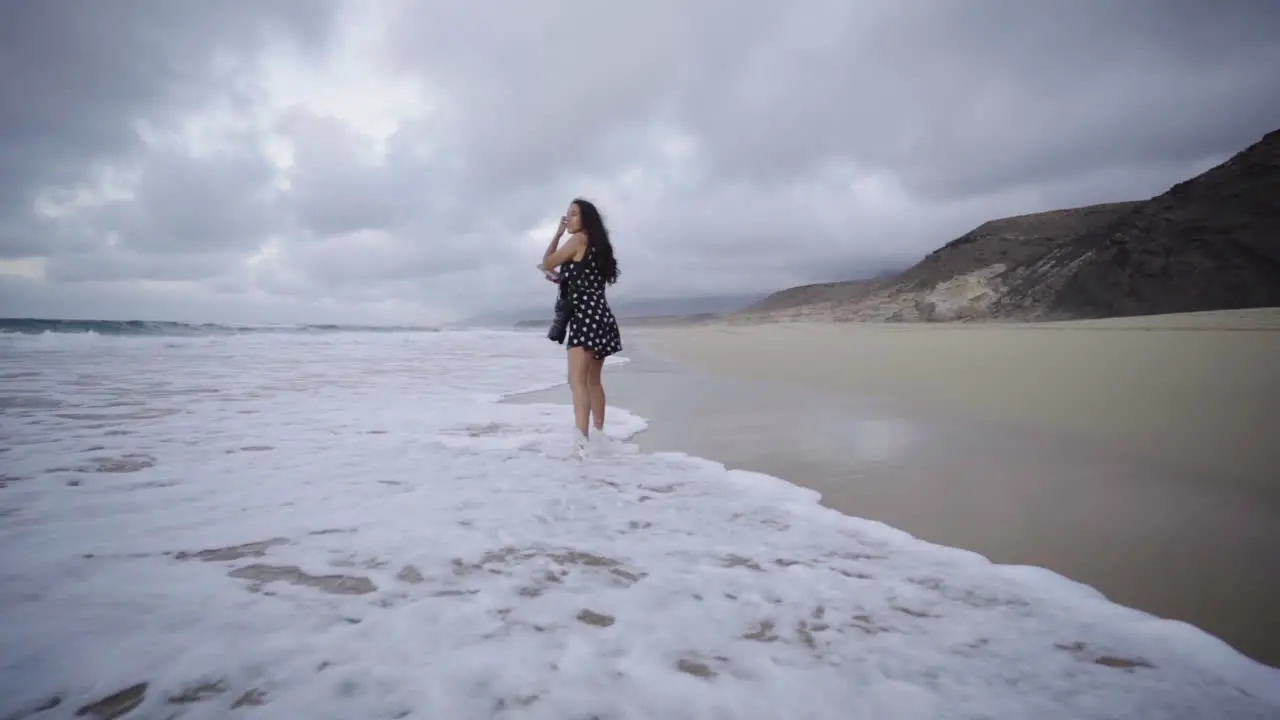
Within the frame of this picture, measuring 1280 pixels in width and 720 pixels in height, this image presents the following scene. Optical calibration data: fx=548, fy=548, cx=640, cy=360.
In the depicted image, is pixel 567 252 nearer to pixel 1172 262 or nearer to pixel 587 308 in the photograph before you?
pixel 587 308

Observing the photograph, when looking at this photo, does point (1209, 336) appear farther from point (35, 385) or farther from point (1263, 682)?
point (35, 385)

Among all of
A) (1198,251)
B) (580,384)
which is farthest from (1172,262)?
(580,384)

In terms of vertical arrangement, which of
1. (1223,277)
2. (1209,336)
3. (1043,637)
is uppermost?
(1223,277)

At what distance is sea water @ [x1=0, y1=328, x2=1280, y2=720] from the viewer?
1328 mm

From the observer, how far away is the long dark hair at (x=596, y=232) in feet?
14.4

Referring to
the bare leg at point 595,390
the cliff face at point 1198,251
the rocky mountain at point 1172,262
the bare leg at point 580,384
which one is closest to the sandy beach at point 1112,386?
the bare leg at point 595,390

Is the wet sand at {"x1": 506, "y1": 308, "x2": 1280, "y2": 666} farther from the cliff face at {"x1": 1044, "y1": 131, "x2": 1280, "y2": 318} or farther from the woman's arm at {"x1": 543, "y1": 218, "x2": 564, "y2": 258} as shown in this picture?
the cliff face at {"x1": 1044, "y1": 131, "x2": 1280, "y2": 318}

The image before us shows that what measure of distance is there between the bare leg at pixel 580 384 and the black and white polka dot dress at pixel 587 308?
7 cm

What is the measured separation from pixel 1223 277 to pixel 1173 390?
70.2ft

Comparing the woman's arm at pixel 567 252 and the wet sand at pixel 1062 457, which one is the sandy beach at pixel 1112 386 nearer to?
the wet sand at pixel 1062 457

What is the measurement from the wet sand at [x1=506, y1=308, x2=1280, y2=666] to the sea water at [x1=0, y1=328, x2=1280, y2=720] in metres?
0.26

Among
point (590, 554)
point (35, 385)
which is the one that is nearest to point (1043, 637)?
point (590, 554)

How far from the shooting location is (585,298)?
4445 mm

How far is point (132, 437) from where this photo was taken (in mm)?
4141
